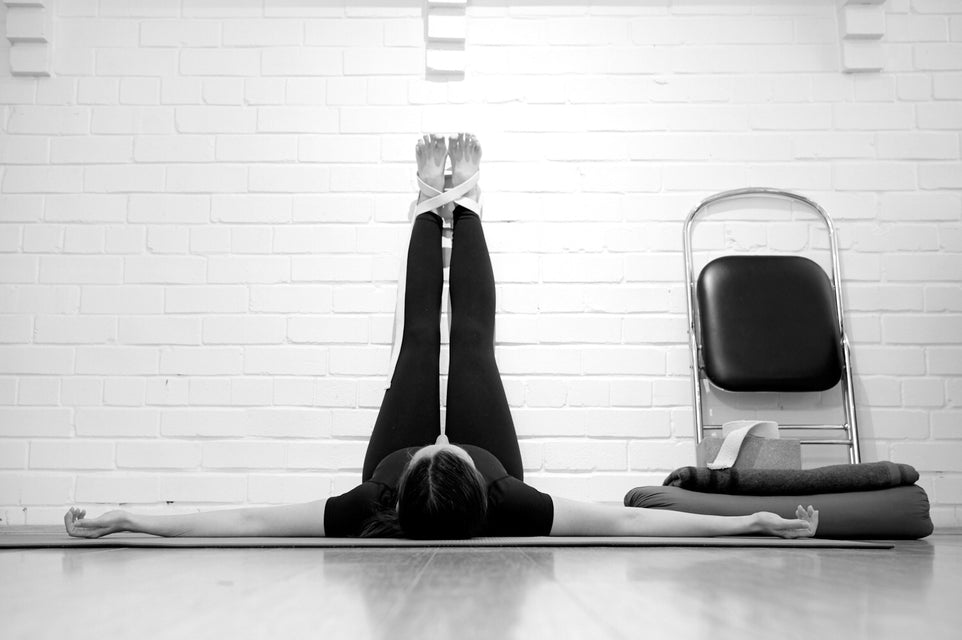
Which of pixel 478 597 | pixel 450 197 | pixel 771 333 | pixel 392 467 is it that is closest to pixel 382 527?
pixel 392 467

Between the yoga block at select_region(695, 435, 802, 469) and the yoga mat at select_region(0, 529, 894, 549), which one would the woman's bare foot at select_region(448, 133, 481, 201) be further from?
the yoga mat at select_region(0, 529, 894, 549)

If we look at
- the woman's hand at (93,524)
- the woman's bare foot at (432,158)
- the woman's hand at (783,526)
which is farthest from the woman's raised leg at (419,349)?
the woman's hand at (783,526)

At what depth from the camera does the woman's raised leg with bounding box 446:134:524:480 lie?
2370 millimetres

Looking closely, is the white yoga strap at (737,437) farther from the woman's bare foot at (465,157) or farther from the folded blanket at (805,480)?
the woman's bare foot at (465,157)

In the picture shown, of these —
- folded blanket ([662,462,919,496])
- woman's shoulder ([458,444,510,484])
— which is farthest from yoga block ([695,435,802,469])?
woman's shoulder ([458,444,510,484])

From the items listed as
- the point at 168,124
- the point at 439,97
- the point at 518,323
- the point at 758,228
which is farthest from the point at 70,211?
the point at 758,228

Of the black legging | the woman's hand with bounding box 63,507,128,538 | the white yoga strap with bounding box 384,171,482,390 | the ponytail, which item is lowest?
the ponytail

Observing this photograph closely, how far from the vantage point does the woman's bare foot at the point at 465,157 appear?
2.73 meters

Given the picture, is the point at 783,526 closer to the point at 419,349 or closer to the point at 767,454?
the point at 767,454

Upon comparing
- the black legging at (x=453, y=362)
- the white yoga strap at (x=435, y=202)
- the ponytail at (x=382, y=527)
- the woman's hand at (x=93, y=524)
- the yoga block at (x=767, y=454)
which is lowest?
the ponytail at (x=382, y=527)

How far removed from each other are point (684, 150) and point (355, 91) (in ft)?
3.97

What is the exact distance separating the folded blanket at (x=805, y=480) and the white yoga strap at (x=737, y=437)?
0.19m

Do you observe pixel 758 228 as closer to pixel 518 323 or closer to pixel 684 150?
pixel 684 150

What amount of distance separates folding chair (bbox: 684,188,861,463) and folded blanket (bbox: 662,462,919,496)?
0.61 meters
